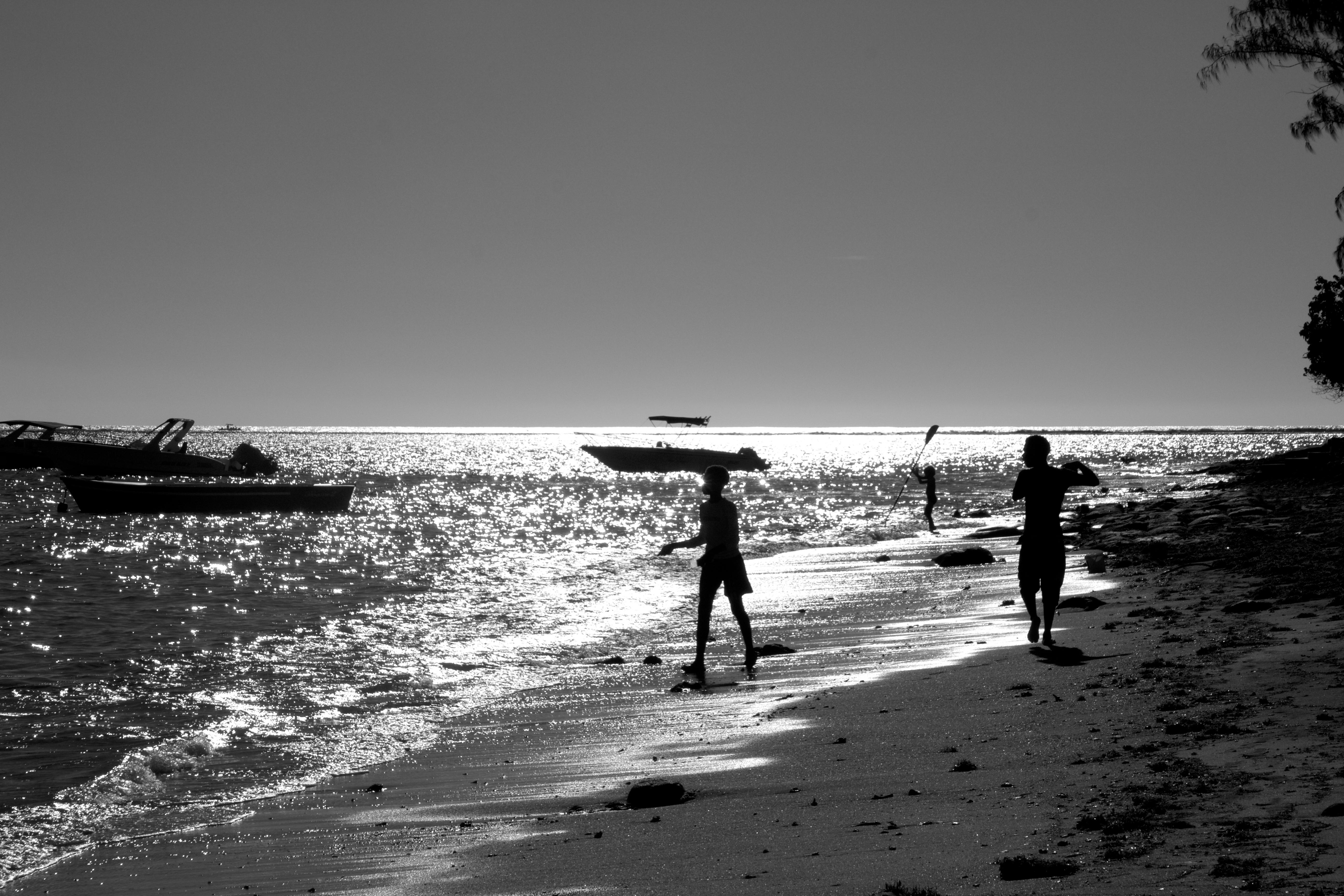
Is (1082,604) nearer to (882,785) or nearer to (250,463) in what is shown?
(882,785)

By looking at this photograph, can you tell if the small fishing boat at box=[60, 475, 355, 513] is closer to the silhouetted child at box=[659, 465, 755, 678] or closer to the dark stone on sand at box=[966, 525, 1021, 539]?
the dark stone on sand at box=[966, 525, 1021, 539]

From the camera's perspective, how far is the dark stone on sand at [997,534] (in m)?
27.8

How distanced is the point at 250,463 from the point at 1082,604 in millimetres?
68679

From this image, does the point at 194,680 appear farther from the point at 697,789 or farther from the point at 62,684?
the point at 697,789

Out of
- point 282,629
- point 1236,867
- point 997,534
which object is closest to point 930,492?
point 997,534

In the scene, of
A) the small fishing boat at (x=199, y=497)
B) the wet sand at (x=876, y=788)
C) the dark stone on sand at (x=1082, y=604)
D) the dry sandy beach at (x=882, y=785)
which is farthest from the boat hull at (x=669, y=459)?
the wet sand at (x=876, y=788)

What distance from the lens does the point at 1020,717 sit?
23.2 ft

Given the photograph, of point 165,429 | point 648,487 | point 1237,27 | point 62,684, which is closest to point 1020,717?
point 62,684

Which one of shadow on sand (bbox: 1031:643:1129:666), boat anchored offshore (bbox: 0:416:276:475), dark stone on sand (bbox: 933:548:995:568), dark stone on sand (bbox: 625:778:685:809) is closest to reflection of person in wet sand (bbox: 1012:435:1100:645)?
shadow on sand (bbox: 1031:643:1129:666)

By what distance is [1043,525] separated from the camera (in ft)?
33.0

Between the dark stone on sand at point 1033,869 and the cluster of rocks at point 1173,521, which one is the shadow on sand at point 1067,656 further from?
the cluster of rocks at point 1173,521

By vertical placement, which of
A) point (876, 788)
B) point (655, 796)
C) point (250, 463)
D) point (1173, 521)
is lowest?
point (655, 796)

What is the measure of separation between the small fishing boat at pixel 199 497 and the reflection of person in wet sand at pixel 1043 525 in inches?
1673

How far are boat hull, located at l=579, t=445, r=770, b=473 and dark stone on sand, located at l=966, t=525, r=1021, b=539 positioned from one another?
173ft
